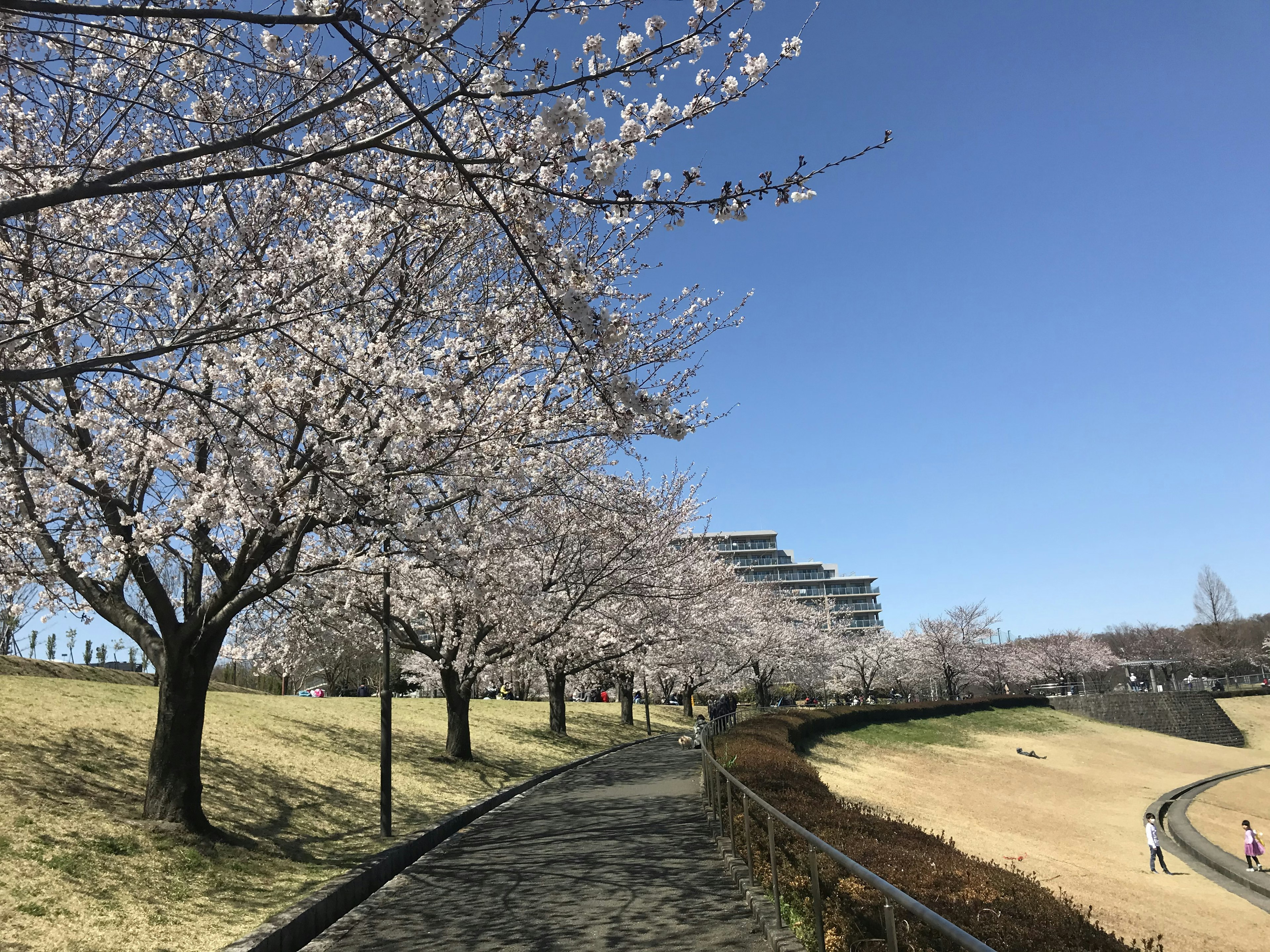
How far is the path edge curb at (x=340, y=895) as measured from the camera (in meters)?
6.71

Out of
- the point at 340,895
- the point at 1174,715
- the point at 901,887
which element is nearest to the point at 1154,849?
the point at 901,887

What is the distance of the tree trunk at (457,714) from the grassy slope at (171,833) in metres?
0.56

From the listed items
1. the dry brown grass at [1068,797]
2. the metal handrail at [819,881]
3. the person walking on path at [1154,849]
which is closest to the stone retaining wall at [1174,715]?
the dry brown grass at [1068,797]

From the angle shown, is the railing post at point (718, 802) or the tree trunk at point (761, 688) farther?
the tree trunk at point (761, 688)

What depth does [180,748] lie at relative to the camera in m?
9.98

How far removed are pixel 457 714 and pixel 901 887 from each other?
15224mm

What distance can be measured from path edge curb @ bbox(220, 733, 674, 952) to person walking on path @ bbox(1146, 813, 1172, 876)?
18.3m

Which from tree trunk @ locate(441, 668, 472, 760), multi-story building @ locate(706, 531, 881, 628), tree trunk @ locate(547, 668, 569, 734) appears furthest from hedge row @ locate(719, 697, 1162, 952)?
multi-story building @ locate(706, 531, 881, 628)

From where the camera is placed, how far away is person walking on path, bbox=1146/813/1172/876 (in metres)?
21.2

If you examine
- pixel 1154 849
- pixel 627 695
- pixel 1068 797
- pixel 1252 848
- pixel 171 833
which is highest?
pixel 171 833

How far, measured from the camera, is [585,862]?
9.92 metres

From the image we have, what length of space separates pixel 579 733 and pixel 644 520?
14.7 meters

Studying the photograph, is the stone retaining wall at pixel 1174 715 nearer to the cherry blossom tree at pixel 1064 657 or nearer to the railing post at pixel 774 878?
the cherry blossom tree at pixel 1064 657

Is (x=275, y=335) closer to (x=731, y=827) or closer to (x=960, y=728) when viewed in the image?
(x=731, y=827)
